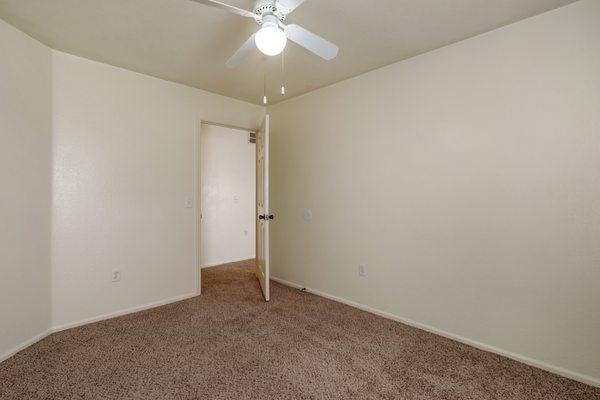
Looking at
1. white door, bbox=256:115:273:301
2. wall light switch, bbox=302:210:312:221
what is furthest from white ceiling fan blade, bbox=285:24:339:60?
wall light switch, bbox=302:210:312:221

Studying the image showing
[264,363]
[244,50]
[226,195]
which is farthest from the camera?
[226,195]

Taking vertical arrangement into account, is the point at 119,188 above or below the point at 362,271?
above

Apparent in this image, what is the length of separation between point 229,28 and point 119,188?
6.08 feet

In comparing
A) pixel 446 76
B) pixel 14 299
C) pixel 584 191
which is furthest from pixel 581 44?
pixel 14 299

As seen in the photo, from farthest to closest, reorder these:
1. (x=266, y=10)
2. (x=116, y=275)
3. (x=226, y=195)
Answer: (x=226, y=195) < (x=116, y=275) < (x=266, y=10)

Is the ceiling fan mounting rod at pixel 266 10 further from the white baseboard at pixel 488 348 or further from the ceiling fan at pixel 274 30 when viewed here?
the white baseboard at pixel 488 348

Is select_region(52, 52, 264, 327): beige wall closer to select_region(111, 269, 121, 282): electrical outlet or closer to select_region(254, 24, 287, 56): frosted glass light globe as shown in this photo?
select_region(111, 269, 121, 282): electrical outlet

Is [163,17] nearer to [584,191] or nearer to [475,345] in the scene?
[584,191]

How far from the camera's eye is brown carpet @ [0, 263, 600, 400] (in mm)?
1684

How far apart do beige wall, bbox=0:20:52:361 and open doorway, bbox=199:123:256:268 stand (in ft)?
7.61

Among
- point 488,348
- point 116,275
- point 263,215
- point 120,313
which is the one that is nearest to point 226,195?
point 263,215

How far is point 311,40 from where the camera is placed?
164 cm

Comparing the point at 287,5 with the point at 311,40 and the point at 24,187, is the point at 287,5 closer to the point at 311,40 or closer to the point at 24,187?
the point at 311,40

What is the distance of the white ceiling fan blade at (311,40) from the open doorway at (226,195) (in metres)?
3.23
